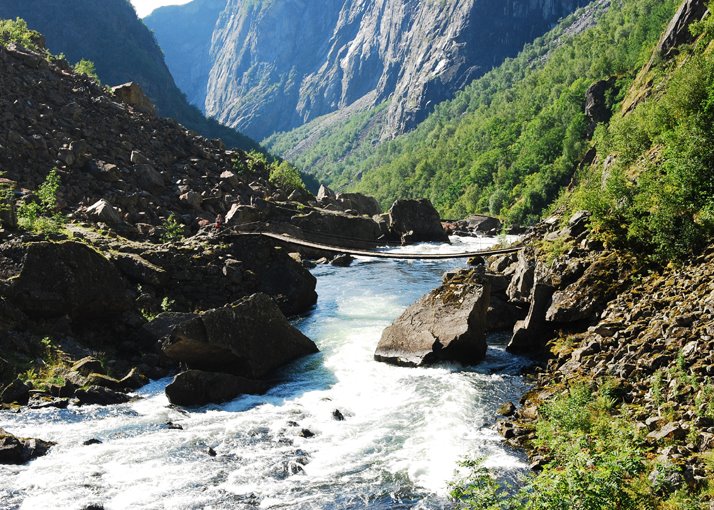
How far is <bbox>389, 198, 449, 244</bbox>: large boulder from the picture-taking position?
64.7 metres

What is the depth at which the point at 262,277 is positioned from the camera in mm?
31594

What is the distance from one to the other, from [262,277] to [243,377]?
37.3ft

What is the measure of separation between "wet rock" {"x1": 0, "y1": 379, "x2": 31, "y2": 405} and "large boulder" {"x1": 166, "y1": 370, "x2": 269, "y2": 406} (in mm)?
3923

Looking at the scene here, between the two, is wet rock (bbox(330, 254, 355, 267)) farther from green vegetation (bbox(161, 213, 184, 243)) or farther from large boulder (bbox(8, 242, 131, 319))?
large boulder (bbox(8, 242, 131, 319))

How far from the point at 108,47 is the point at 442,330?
181 m

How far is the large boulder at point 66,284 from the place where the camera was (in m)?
21.7

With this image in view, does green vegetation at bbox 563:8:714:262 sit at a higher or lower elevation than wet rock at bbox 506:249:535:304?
higher

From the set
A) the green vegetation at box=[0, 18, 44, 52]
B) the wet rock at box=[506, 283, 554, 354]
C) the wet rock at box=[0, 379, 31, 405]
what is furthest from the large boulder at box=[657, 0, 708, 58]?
the wet rock at box=[0, 379, 31, 405]

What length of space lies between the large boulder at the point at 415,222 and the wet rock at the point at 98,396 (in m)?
46.8

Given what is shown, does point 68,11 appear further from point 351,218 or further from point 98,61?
point 351,218

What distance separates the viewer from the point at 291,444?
16.4 m

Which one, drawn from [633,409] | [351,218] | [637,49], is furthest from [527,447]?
[637,49]

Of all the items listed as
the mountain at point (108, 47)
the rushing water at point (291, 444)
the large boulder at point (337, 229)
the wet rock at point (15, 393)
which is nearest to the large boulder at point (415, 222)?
the large boulder at point (337, 229)

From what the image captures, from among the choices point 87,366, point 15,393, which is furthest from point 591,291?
point 15,393
